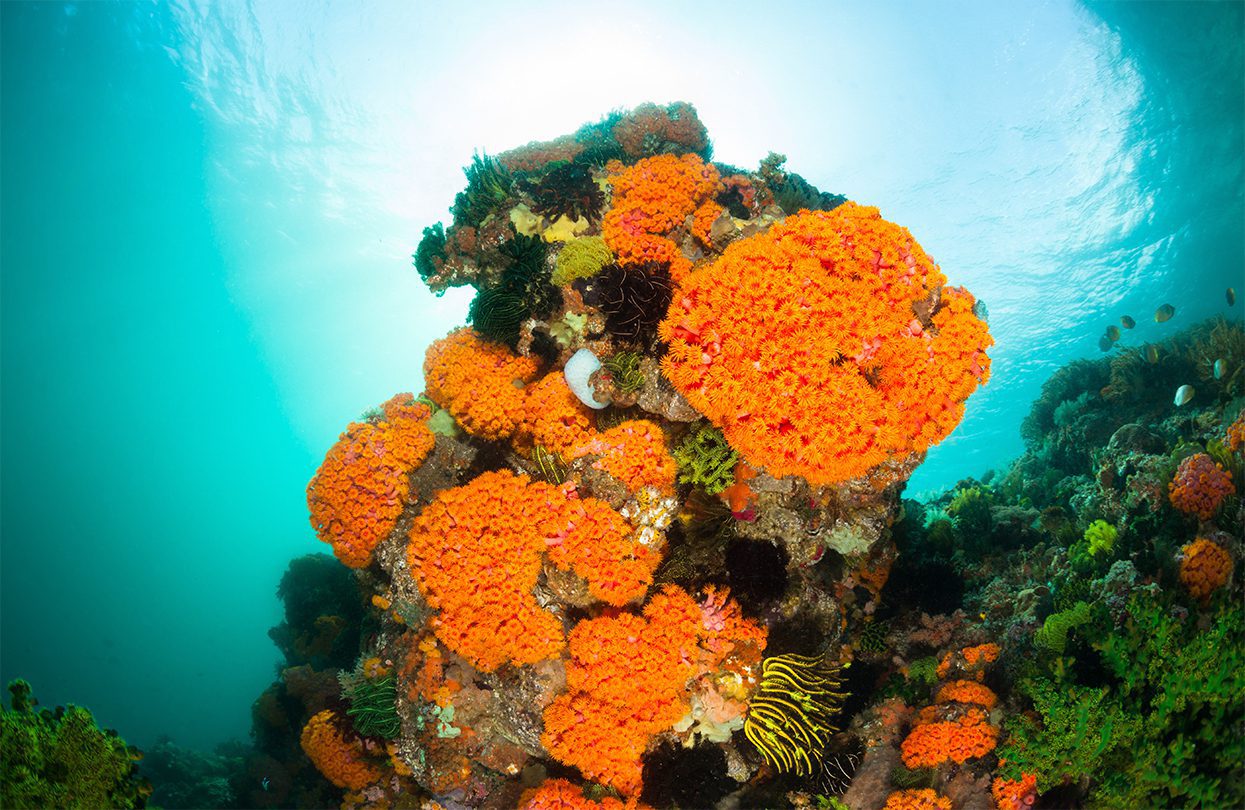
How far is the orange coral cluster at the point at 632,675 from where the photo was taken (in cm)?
524

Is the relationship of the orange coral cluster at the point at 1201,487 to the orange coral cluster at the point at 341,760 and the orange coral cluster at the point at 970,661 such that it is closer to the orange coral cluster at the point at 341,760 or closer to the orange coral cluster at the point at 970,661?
the orange coral cluster at the point at 970,661

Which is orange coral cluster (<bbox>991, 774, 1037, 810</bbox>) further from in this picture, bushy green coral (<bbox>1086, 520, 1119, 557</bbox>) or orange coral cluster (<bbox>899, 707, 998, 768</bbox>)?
bushy green coral (<bbox>1086, 520, 1119, 557</bbox>)

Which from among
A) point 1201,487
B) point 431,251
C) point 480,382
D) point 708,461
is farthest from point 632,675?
point 1201,487

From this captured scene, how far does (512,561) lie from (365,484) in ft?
8.24

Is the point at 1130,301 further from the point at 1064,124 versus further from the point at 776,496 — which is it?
the point at 776,496

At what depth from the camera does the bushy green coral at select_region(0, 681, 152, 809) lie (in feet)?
15.9

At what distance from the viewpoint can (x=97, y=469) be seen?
295 feet

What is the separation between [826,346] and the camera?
4.48 metres

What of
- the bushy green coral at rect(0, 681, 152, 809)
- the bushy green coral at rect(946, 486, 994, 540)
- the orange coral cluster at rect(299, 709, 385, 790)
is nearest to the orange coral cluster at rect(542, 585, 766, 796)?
the bushy green coral at rect(0, 681, 152, 809)

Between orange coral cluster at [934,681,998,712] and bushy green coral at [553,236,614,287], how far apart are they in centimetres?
715

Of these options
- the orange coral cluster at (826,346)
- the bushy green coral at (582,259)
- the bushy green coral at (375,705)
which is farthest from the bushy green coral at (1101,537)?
the bushy green coral at (375,705)

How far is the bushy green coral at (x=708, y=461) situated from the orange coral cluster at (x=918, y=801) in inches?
162

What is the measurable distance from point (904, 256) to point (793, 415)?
2.31 metres

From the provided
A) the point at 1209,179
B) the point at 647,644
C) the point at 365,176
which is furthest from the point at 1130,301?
the point at 365,176
